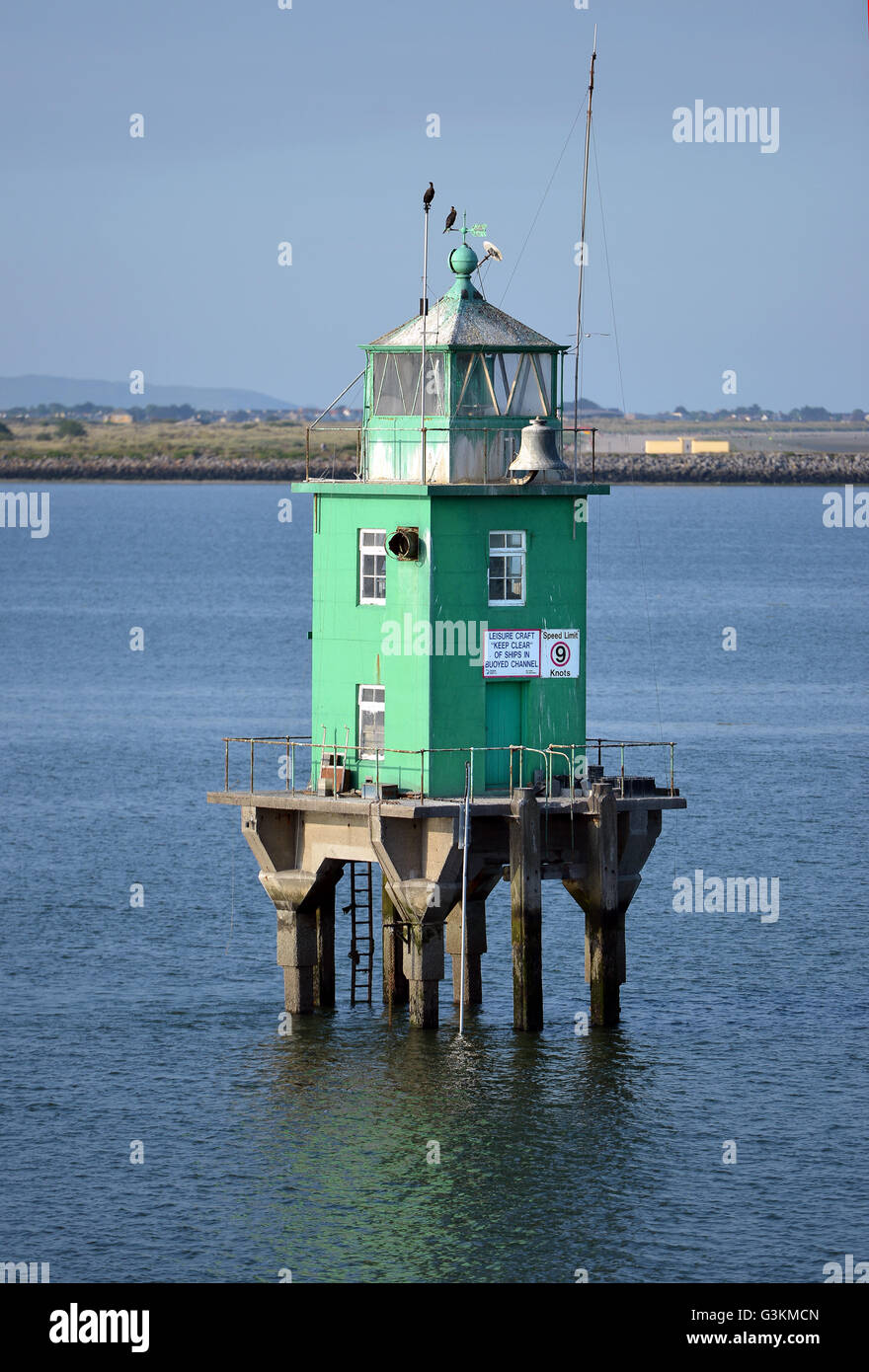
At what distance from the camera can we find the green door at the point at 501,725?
131ft

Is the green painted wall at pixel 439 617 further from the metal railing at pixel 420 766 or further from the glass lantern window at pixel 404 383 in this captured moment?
the glass lantern window at pixel 404 383

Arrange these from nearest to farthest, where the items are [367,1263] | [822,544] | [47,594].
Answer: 1. [367,1263]
2. [47,594]
3. [822,544]

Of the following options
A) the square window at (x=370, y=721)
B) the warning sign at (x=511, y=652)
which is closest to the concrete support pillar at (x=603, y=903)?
the warning sign at (x=511, y=652)

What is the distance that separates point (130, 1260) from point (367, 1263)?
291 cm

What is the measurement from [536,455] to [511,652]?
292cm

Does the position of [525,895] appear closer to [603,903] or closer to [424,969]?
[603,903]

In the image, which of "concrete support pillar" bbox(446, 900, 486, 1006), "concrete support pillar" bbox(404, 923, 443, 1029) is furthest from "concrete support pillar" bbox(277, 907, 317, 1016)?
"concrete support pillar" bbox(446, 900, 486, 1006)

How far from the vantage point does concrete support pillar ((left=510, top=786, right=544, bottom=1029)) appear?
38906 mm

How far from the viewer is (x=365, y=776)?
40.1 m

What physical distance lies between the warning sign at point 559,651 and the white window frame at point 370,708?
2.39 meters
